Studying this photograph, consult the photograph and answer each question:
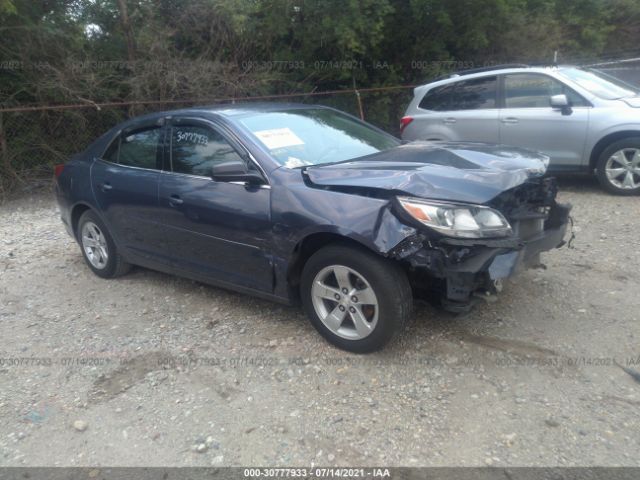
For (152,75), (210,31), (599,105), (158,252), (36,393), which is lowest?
(36,393)

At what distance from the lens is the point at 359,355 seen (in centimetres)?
380

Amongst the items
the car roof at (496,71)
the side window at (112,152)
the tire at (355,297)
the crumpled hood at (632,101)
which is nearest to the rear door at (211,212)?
the tire at (355,297)

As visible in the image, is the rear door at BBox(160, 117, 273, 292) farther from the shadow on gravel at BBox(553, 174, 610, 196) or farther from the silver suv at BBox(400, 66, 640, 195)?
the shadow on gravel at BBox(553, 174, 610, 196)

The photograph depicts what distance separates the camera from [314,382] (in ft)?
11.8

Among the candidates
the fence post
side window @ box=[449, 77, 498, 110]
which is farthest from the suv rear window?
the fence post

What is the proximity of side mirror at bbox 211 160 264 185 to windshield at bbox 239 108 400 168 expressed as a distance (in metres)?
0.22

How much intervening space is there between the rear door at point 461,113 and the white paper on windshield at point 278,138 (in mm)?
4303

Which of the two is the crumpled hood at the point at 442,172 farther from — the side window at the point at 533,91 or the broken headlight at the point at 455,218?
the side window at the point at 533,91

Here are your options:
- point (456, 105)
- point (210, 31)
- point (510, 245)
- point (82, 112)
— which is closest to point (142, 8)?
point (210, 31)

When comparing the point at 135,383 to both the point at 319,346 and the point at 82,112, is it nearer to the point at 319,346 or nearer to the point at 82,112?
the point at 319,346

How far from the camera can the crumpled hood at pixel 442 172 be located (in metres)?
3.52

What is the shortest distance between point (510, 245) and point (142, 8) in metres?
9.50

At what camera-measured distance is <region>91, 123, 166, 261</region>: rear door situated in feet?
15.8

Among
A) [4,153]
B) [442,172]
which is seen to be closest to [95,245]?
[442,172]
